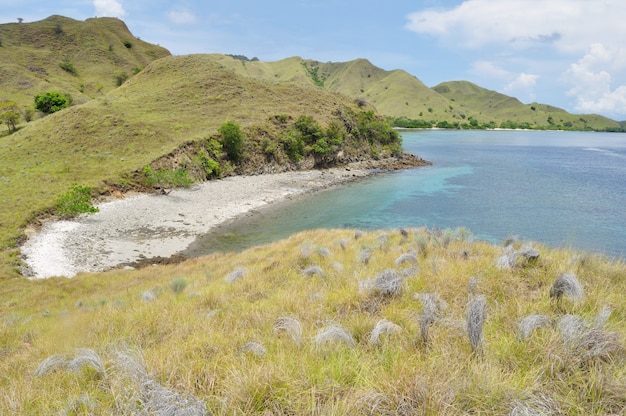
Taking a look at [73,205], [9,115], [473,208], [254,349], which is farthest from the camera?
[9,115]

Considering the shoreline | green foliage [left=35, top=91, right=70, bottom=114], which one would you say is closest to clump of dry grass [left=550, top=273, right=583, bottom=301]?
the shoreline

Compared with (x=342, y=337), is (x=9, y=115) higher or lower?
higher

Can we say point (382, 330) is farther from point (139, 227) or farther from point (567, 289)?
point (139, 227)

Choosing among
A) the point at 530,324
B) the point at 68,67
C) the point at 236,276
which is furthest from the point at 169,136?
the point at 68,67

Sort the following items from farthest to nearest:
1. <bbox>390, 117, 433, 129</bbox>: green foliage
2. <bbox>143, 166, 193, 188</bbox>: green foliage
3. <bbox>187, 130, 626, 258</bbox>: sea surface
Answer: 1. <bbox>390, 117, 433, 129</bbox>: green foliage
2. <bbox>143, 166, 193, 188</bbox>: green foliage
3. <bbox>187, 130, 626, 258</bbox>: sea surface

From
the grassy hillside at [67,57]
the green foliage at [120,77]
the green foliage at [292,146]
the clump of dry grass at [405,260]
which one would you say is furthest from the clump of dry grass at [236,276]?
the green foliage at [120,77]

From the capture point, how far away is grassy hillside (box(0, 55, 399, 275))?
31.9 metres

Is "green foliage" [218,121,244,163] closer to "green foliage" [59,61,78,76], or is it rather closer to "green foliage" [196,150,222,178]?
"green foliage" [196,150,222,178]

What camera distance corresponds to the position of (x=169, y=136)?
45.1m

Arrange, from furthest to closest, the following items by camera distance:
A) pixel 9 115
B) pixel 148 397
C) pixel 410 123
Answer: pixel 410 123 < pixel 9 115 < pixel 148 397

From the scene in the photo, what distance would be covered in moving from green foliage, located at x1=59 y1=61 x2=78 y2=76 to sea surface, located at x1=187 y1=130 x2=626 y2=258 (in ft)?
332

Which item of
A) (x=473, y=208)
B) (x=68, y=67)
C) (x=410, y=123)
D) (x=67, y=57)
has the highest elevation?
(x=67, y=57)

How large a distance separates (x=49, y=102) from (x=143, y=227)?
2290 inches

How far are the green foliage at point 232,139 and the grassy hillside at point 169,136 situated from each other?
4.22ft
